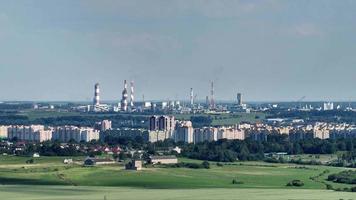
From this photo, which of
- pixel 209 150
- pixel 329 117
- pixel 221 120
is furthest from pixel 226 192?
pixel 329 117

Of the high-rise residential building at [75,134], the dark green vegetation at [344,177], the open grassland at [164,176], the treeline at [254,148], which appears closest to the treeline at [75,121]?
the high-rise residential building at [75,134]

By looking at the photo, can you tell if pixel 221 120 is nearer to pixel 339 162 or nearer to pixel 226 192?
pixel 339 162

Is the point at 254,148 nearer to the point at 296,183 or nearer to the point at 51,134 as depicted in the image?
the point at 296,183

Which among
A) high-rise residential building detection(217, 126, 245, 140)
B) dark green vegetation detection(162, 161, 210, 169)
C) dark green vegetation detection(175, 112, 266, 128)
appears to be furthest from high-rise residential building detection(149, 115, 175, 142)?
dark green vegetation detection(162, 161, 210, 169)

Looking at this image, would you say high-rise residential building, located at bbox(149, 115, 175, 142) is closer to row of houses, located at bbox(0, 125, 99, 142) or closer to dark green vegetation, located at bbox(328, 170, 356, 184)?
row of houses, located at bbox(0, 125, 99, 142)

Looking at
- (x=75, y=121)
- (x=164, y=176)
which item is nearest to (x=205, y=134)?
(x=75, y=121)

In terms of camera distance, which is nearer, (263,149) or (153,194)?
(153,194)
